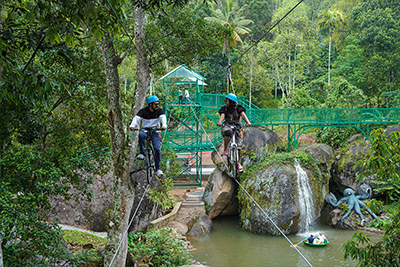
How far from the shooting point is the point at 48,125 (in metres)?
8.82

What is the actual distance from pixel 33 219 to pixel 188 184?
16.2 meters

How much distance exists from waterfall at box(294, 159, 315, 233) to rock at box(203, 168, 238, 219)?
3713 mm

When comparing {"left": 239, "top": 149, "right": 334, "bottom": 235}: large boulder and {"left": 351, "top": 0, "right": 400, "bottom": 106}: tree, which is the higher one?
{"left": 351, "top": 0, "right": 400, "bottom": 106}: tree

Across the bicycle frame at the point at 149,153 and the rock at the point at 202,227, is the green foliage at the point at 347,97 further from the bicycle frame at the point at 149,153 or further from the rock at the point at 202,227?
the bicycle frame at the point at 149,153

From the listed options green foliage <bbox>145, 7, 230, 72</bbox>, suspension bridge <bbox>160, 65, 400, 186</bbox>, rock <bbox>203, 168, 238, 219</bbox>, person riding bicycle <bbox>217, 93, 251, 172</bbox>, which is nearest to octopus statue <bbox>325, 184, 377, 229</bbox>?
suspension bridge <bbox>160, 65, 400, 186</bbox>

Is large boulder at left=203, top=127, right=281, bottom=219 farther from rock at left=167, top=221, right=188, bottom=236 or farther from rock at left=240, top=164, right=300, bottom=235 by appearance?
rock at left=167, top=221, right=188, bottom=236

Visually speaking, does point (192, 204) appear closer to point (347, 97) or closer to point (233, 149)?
point (233, 149)

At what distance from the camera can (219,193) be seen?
1950cm

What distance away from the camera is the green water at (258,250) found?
14.9 metres

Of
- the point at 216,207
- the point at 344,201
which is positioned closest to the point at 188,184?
the point at 216,207

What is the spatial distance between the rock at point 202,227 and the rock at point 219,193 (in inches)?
32.3

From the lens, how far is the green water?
1489cm

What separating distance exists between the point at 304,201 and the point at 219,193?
15.5 ft

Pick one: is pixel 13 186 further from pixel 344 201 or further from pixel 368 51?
pixel 368 51
